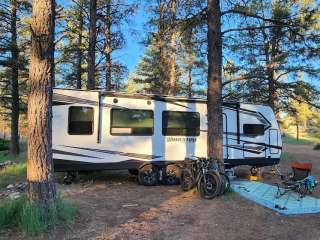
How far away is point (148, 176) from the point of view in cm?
1146

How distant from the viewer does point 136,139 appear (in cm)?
1157

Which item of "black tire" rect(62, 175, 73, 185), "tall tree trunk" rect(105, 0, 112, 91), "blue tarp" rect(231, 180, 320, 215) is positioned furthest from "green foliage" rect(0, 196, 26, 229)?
"tall tree trunk" rect(105, 0, 112, 91)

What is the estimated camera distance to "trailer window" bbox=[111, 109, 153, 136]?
37.4 ft

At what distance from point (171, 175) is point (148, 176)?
2.32 ft

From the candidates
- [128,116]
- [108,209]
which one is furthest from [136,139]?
[108,209]

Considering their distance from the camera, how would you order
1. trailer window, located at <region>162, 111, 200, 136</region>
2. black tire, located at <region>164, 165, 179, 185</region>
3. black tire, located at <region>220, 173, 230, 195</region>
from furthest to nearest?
trailer window, located at <region>162, 111, 200, 136</region>
black tire, located at <region>164, 165, 179, 185</region>
black tire, located at <region>220, 173, 230, 195</region>

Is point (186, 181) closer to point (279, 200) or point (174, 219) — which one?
point (279, 200)

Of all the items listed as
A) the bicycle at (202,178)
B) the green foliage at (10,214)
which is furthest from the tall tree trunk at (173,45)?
the green foliage at (10,214)

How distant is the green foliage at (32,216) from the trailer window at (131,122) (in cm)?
489

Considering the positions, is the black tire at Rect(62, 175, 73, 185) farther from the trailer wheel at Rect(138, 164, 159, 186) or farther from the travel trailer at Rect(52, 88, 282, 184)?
the trailer wheel at Rect(138, 164, 159, 186)

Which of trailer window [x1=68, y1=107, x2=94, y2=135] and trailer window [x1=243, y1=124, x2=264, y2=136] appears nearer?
trailer window [x1=68, y1=107, x2=94, y2=135]

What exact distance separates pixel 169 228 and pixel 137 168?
5.01m

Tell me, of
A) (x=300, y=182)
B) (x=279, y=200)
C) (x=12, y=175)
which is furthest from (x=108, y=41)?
(x=279, y=200)

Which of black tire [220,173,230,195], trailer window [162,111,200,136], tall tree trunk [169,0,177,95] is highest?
tall tree trunk [169,0,177,95]
